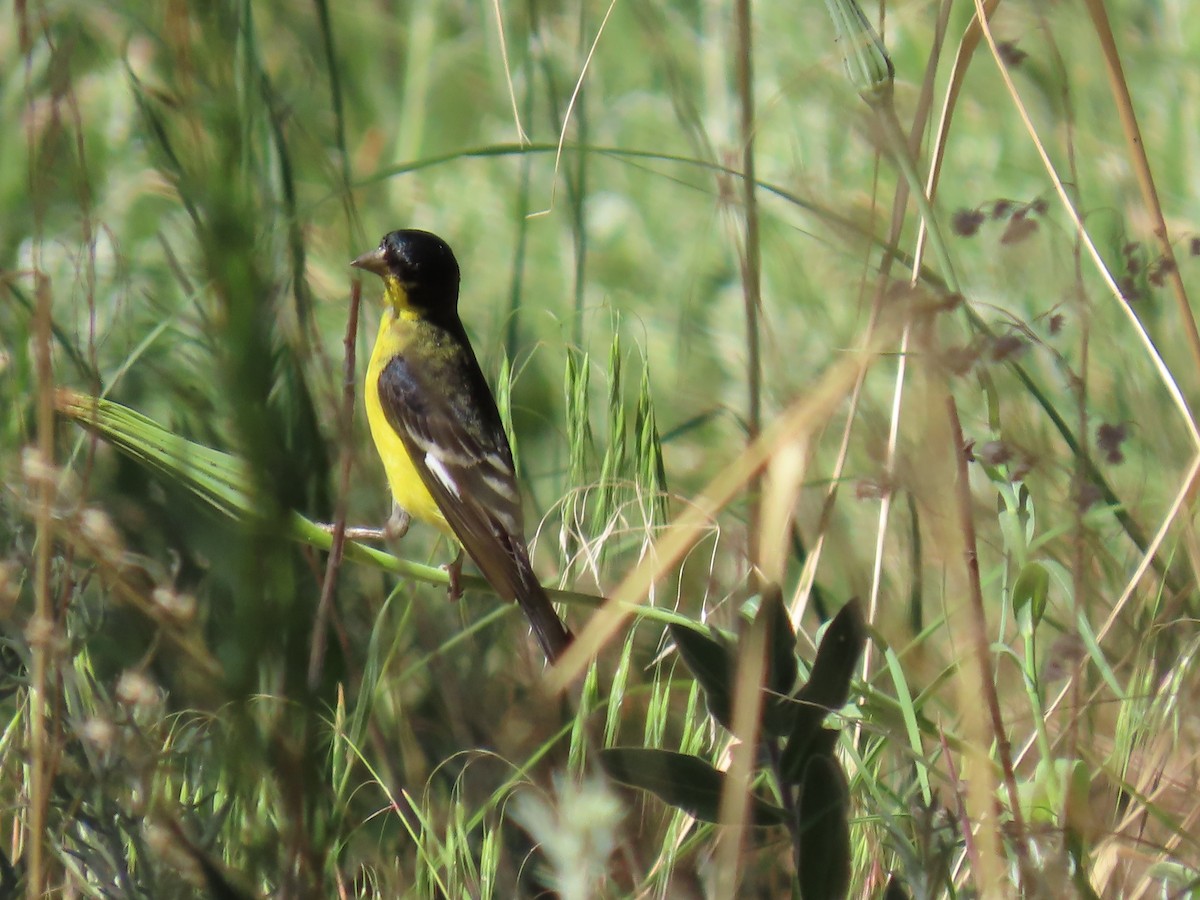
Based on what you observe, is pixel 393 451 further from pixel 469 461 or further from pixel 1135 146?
pixel 1135 146

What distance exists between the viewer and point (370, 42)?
443 centimetres

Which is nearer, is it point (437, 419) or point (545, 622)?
point (545, 622)

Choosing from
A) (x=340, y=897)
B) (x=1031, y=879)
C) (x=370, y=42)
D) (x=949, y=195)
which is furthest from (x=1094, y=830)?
(x=370, y=42)

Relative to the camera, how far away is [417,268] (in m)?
3.41

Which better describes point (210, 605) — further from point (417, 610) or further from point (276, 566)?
point (276, 566)

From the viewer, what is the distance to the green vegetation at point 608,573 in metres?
0.95

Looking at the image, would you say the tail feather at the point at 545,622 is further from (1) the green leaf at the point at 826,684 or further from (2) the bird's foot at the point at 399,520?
(2) the bird's foot at the point at 399,520

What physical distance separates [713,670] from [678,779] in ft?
0.37

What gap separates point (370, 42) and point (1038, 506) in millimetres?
2875

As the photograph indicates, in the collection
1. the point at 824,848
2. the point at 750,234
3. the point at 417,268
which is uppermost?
the point at 750,234

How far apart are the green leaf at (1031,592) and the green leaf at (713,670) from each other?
345mm

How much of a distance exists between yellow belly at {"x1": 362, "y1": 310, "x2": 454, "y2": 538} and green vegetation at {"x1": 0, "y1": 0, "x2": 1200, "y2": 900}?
0.71ft

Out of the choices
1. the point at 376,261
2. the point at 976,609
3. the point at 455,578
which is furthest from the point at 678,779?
the point at 376,261

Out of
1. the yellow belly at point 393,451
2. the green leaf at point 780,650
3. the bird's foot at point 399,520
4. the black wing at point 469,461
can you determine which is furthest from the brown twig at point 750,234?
the bird's foot at point 399,520
